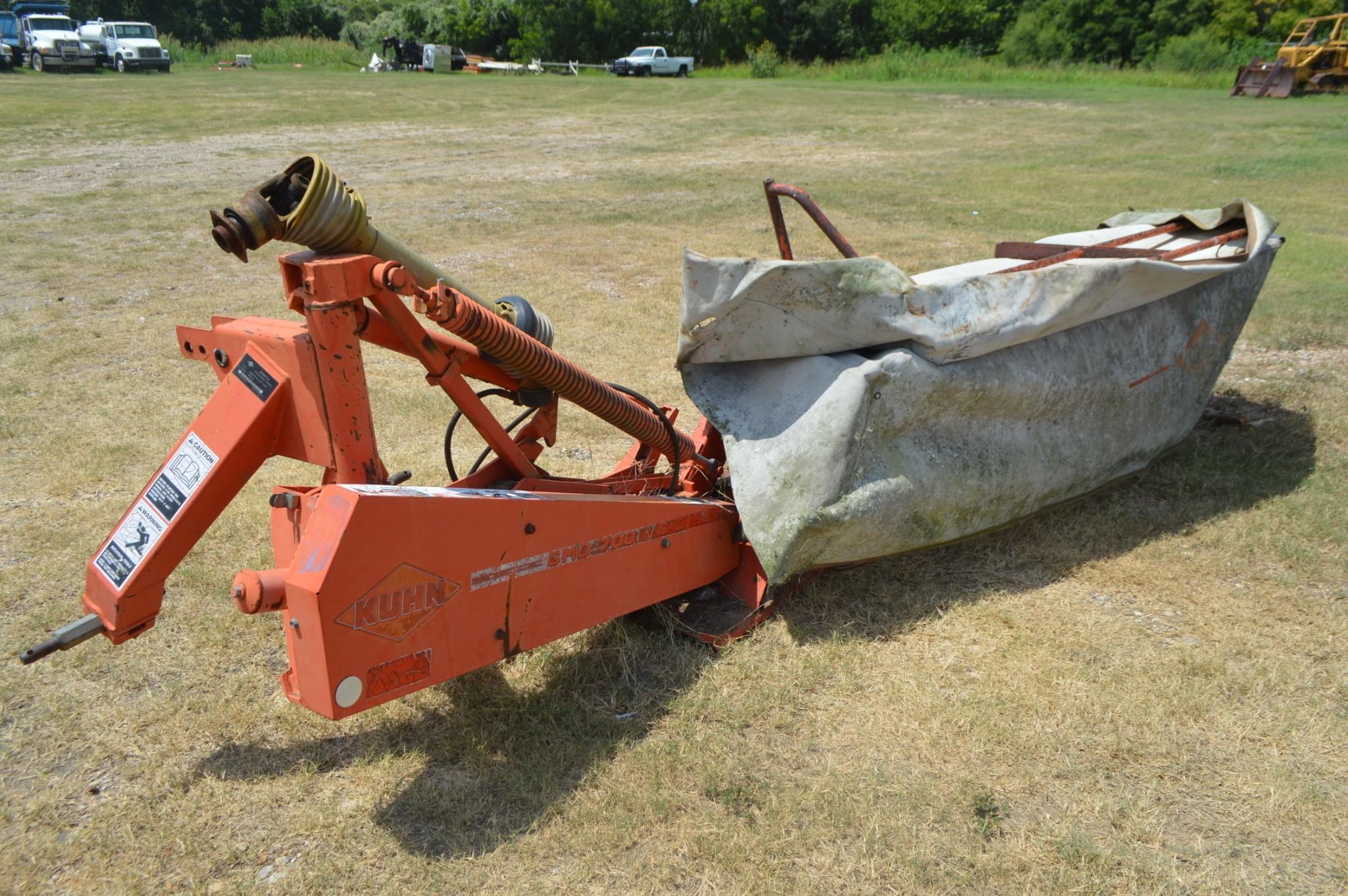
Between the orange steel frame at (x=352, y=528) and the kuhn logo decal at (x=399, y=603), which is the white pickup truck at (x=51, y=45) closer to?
the orange steel frame at (x=352, y=528)

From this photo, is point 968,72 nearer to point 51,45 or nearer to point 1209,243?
point 51,45

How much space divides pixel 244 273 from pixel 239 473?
6.46 m

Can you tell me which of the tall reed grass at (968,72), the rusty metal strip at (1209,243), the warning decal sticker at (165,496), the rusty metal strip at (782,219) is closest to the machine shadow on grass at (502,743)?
the warning decal sticker at (165,496)

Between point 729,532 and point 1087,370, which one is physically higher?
point 1087,370

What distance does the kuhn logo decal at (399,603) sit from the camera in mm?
2338

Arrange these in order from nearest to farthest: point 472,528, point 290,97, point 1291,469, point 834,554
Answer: point 472,528 < point 834,554 < point 1291,469 < point 290,97

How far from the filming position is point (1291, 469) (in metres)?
4.58

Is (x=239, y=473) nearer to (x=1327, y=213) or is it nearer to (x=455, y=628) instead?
(x=455, y=628)

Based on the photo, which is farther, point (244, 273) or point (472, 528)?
point (244, 273)

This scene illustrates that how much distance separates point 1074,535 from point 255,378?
3.18 metres

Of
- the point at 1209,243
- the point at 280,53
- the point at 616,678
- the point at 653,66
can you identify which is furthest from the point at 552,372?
the point at 280,53

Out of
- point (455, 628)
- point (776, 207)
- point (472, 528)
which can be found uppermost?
point (776, 207)

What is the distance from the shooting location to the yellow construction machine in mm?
23188

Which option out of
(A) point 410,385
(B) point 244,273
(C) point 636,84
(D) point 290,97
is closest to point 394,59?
(C) point 636,84
